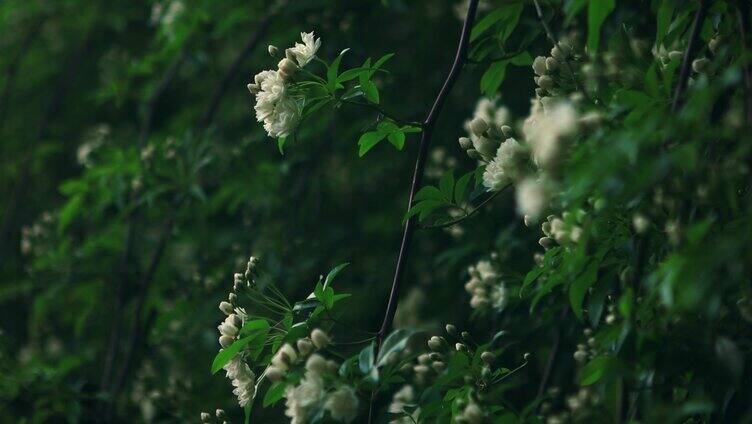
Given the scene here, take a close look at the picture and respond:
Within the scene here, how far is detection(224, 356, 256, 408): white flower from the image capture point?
1402 millimetres

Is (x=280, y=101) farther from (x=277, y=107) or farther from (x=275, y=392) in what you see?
(x=275, y=392)

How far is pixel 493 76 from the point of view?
1621 mm

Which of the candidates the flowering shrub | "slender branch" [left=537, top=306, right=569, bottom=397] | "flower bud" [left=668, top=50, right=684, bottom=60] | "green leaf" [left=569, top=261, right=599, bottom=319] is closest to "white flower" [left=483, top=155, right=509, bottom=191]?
the flowering shrub

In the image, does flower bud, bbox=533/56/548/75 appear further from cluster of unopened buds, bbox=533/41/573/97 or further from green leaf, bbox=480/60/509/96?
green leaf, bbox=480/60/509/96

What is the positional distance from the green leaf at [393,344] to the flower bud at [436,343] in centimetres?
17

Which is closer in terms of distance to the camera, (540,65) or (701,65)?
(701,65)

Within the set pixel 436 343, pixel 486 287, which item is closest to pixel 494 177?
pixel 436 343

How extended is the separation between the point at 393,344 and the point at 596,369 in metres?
0.30

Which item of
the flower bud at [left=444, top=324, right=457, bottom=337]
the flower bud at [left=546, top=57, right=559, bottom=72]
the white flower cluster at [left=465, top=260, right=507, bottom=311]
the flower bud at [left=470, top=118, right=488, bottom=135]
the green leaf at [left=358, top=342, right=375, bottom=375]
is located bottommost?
the white flower cluster at [left=465, top=260, right=507, bottom=311]

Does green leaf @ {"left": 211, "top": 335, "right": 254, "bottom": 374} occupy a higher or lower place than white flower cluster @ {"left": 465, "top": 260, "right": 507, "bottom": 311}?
higher

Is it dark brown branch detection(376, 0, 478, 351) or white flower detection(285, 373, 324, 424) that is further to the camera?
dark brown branch detection(376, 0, 478, 351)

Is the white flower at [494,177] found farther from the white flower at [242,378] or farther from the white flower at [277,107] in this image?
the white flower at [242,378]

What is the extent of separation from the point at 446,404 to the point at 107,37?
359cm

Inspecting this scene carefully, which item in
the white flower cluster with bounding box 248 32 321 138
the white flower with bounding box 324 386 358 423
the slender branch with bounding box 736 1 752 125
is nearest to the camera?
the slender branch with bounding box 736 1 752 125
